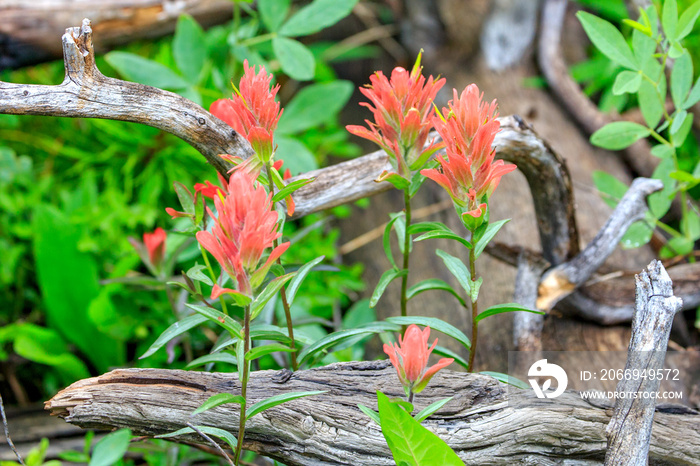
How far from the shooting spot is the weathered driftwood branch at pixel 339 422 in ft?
3.05

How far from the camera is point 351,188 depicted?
1.24 m

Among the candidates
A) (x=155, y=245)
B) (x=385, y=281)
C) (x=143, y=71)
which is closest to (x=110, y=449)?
(x=385, y=281)

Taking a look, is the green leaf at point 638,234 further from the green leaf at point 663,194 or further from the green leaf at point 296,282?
the green leaf at point 296,282

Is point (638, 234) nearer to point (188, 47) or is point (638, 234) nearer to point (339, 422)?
point (339, 422)

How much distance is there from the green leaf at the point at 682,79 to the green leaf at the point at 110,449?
138 cm

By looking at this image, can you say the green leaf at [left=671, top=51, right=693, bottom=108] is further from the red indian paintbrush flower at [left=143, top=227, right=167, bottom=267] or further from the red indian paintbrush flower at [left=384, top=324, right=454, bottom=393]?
the red indian paintbrush flower at [left=143, top=227, right=167, bottom=267]

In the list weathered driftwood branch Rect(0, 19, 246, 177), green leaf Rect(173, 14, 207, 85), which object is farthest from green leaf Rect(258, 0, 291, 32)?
weathered driftwood branch Rect(0, 19, 246, 177)

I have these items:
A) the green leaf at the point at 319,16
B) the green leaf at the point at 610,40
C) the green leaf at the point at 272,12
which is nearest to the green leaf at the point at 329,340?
the green leaf at the point at 610,40

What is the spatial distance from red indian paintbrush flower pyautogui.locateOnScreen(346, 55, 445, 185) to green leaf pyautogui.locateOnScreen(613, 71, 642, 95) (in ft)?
1.57

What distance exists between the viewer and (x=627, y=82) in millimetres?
1182

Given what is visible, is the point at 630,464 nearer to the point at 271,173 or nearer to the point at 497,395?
the point at 497,395

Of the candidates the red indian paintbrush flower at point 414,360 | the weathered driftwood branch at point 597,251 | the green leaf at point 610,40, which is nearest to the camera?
the red indian paintbrush flower at point 414,360

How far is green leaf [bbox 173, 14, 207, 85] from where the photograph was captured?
186 cm

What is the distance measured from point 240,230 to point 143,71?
1.30m
